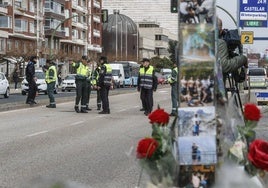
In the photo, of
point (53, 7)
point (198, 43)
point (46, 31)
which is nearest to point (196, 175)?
point (198, 43)

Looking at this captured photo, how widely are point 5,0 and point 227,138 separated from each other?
70.2m

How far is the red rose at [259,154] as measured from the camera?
4.27 m

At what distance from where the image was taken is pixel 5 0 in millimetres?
72312

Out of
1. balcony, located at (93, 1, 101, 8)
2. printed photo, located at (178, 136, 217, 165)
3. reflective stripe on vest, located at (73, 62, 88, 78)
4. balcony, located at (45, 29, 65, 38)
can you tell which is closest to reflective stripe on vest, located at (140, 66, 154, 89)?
reflective stripe on vest, located at (73, 62, 88, 78)

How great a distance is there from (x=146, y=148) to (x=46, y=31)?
81.8 m

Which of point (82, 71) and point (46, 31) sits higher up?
point (46, 31)

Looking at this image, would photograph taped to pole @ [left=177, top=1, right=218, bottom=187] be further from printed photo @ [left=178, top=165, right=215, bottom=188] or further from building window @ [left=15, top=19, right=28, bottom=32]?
building window @ [left=15, top=19, right=28, bottom=32]

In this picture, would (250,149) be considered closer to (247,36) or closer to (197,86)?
(197,86)

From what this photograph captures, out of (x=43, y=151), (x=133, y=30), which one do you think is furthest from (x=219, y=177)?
(x=133, y=30)

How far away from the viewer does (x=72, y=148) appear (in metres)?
A: 12.1

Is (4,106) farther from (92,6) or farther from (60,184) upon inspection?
(92,6)

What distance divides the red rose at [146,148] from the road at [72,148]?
0.28 m

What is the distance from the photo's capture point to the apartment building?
70575 millimetres

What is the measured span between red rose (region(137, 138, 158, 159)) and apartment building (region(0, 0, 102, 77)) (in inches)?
2056
